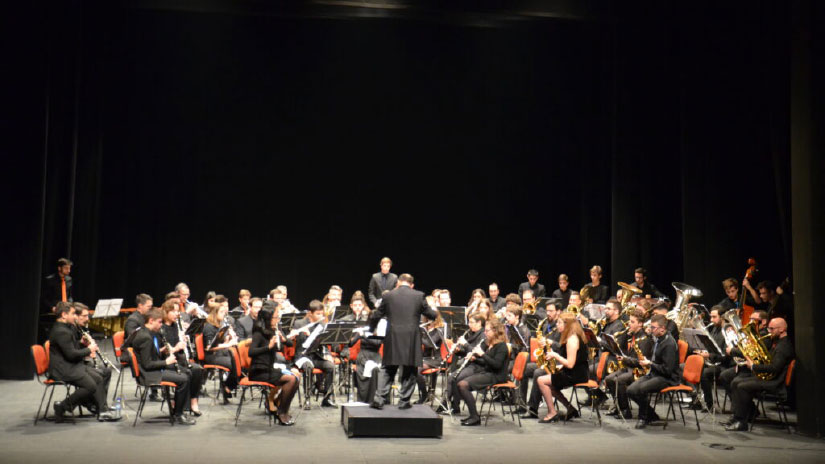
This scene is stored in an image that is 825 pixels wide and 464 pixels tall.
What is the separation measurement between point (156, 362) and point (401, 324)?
106 inches

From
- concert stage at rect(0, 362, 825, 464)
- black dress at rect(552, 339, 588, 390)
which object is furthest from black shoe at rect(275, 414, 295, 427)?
black dress at rect(552, 339, 588, 390)

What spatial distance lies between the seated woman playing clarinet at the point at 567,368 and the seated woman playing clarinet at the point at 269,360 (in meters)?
3.00

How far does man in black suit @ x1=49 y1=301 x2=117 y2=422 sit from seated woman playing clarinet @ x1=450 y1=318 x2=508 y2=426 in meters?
4.19

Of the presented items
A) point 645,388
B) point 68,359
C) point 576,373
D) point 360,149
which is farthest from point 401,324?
point 360,149

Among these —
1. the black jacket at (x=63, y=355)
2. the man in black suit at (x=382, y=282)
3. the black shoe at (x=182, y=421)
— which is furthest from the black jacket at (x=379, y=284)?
the black jacket at (x=63, y=355)

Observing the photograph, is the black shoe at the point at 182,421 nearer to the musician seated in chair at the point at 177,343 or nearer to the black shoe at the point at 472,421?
the musician seated in chair at the point at 177,343

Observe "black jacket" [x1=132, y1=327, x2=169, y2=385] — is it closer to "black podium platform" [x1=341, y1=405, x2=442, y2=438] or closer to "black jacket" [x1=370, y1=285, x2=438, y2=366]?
→ "black podium platform" [x1=341, y1=405, x2=442, y2=438]

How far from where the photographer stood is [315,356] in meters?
10.8

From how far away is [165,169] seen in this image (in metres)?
16.8

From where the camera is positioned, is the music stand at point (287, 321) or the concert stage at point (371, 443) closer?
the concert stage at point (371, 443)

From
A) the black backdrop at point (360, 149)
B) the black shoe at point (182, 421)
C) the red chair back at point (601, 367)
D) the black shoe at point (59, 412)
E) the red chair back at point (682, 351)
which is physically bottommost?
the black shoe at point (182, 421)

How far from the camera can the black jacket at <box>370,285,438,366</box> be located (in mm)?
9117

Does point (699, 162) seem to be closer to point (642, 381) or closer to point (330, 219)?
point (642, 381)

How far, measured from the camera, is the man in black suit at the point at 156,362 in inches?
356
